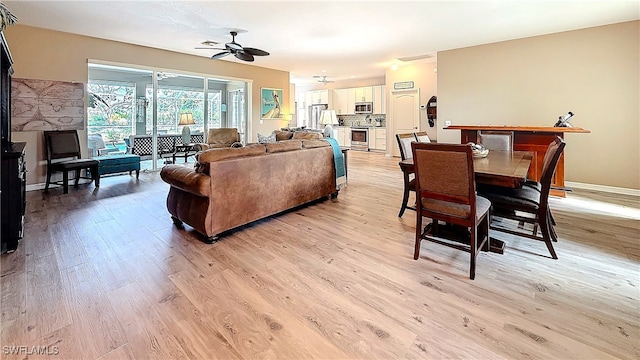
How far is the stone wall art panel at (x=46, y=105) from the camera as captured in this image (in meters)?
4.95

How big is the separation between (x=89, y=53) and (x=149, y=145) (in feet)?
6.73

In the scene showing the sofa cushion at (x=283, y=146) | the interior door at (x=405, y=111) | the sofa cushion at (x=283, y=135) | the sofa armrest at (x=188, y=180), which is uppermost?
the interior door at (x=405, y=111)

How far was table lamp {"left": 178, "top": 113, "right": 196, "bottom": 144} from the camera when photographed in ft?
24.4

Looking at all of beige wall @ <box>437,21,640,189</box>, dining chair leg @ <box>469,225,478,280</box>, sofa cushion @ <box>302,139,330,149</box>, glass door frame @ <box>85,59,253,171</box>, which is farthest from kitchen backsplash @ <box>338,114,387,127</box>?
dining chair leg @ <box>469,225,478,280</box>

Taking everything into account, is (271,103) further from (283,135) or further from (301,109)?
(301,109)

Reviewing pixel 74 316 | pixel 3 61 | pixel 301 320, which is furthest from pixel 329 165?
pixel 3 61

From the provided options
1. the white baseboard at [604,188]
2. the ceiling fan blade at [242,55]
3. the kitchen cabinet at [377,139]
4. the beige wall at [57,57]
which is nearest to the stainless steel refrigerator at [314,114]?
the kitchen cabinet at [377,139]

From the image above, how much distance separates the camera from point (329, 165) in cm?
429

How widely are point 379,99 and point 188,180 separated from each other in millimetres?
8772

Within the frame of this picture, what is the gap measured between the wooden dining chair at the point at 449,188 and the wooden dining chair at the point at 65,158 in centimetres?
545

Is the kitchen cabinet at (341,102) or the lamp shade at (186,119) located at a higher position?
the kitchen cabinet at (341,102)

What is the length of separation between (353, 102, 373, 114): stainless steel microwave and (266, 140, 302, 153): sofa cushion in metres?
7.50

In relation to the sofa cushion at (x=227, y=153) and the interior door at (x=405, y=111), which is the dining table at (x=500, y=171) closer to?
the sofa cushion at (x=227, y=153)

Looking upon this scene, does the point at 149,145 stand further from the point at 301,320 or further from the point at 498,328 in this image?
the point at 498,328
